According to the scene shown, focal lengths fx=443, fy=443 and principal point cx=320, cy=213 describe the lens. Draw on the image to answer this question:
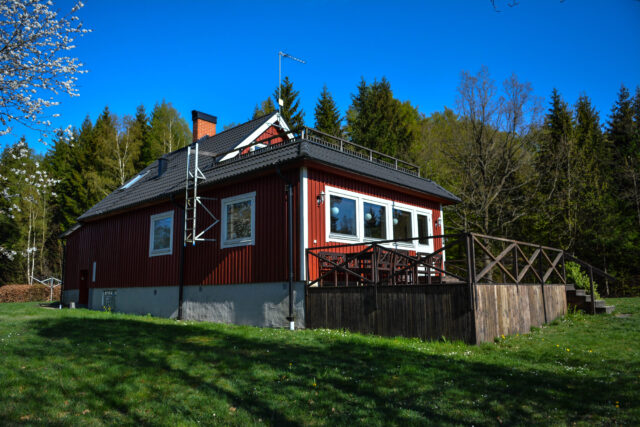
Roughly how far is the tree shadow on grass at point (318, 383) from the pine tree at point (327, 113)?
91.6ft

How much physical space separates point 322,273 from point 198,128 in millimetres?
12435

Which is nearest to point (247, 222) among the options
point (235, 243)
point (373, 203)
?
point (235, 243)

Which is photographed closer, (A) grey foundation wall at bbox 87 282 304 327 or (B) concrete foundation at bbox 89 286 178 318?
(A) grey foundation wall at bbox 87 282 304 327

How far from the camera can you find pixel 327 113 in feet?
116

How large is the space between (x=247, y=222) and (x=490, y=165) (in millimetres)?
15739

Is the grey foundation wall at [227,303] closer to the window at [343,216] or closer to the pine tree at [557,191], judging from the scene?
the window at [343,216]

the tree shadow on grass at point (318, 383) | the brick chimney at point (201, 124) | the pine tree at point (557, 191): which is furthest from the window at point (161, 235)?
the pine tree at point (557, 191)

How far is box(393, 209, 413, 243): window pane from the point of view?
14.6 meters

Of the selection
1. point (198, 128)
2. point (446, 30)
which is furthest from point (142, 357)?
point (198, 128)

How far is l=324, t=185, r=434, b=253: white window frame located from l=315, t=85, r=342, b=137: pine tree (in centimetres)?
1998

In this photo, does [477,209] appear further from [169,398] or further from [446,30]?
[169,398]

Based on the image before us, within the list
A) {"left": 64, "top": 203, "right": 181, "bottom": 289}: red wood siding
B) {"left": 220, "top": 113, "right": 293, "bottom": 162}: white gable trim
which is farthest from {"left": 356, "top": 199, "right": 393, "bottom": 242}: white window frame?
{"left": 64, "top": 203, "right": 181, "bottom": 289}: red wood siding

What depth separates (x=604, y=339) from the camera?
911 centimetres

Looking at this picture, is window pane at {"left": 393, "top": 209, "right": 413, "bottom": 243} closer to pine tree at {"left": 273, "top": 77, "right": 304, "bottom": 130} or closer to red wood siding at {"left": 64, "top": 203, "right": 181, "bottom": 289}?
red wood siding at {"left": 64, "top": 203, "right": 181, "bottom": 289}
